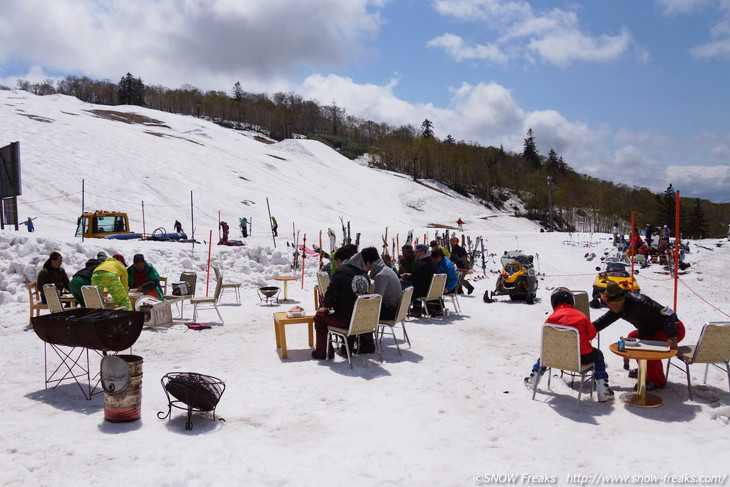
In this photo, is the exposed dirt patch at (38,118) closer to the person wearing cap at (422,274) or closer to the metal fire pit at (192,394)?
the person wearing cap at (422,274)

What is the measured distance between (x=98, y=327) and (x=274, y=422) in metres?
2.00

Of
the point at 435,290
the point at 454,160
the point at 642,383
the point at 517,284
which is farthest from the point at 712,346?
the point at 454,160

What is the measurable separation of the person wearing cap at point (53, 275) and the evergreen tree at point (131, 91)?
96312 millimetres

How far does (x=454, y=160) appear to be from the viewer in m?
78.2

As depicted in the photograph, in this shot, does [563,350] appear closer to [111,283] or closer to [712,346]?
[712,346]

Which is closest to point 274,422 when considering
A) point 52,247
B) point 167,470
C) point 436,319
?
point 167,470

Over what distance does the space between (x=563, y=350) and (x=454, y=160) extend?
7567cm

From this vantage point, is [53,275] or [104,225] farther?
[104,225]

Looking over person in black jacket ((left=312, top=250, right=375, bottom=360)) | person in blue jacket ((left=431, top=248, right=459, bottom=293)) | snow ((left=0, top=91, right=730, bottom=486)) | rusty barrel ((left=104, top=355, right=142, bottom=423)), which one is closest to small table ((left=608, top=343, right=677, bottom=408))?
snow ((left=0, top=91, right=730, bottom=486))

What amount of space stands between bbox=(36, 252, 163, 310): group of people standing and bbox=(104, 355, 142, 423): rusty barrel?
3596mm

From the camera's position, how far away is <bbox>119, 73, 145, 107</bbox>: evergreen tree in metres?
92.6

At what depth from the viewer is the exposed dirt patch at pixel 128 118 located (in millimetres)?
58534

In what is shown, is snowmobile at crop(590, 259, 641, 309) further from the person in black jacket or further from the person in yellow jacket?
the person in yellow jacket

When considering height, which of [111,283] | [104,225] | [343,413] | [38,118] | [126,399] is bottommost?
[343,413]
